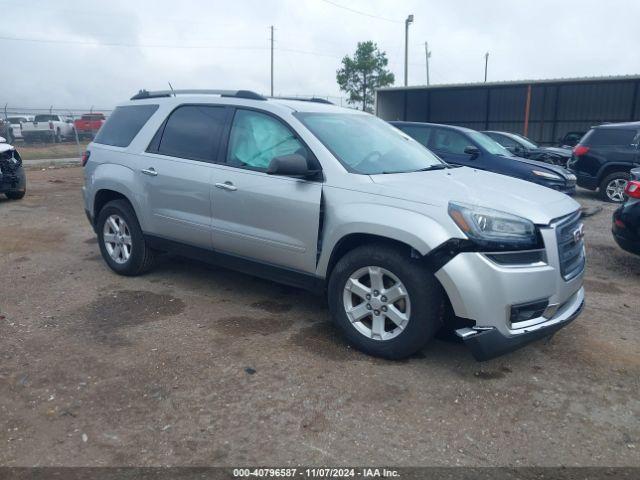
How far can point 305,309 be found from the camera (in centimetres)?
500

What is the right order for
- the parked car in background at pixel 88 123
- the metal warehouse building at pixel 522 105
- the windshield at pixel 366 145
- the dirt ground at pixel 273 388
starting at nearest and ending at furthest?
the dirt ground at pixel 273 388 < the windshield at pixel 366 145 < the metal warehouse building at pixel 522 105 < the parked car in background at pixel 88 123

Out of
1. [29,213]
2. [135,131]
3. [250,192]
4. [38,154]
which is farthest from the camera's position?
[38,154]

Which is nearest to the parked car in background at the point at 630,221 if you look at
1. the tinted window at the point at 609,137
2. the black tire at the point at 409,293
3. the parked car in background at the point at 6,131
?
the black tire at the point at 409,293

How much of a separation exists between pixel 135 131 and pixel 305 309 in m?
2.49

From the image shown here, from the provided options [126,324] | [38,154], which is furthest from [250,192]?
[38,154]

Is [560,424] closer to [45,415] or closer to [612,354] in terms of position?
[612,354]

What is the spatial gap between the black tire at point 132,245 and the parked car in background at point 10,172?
5414 mm

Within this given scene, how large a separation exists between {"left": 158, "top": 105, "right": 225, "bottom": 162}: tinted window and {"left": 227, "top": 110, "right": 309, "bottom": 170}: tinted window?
7.7 inches

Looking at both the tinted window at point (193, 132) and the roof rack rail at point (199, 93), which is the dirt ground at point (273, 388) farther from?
the roof rack rail at point (199, 93)

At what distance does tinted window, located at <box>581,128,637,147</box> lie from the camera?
37.7ft

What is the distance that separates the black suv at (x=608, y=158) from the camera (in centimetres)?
1140

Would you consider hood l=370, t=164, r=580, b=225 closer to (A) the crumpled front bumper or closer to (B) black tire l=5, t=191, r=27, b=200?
(A) the crumpled front bumper

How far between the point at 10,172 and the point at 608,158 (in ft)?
37.7

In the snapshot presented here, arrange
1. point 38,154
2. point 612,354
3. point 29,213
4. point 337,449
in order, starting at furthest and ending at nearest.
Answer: point 38,154 < point 29,213 < point 612,354 < point 337,449
